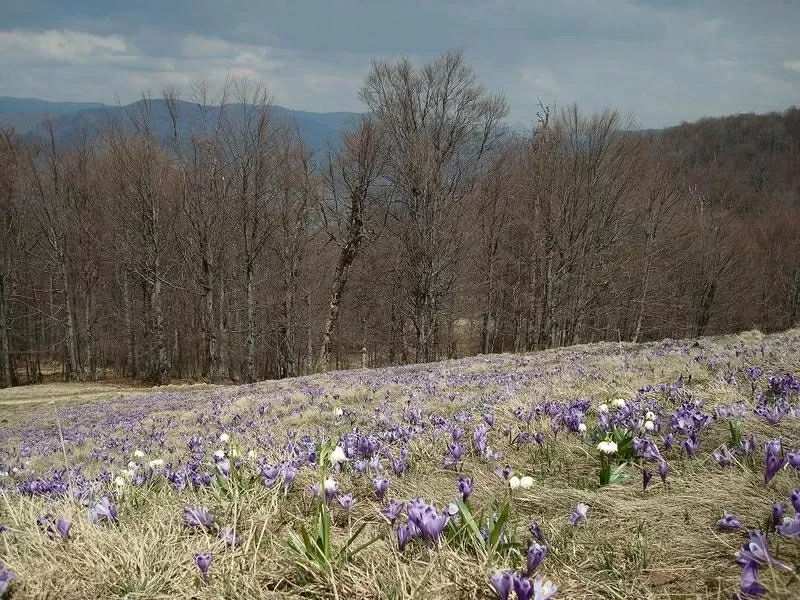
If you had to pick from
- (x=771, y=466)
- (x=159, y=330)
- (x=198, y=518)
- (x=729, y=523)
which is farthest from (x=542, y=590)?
(x=159, y=330)

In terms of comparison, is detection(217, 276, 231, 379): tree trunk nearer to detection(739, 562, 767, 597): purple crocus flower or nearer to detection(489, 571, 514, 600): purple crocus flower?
detection(489, 571, 514, 600): purple crocus flower

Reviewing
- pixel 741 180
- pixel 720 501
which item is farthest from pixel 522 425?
pixel 741 180

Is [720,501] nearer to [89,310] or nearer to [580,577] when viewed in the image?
[580,577]

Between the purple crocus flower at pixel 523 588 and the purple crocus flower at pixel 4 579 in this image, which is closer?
the purple crocus flower at pixel 523 588

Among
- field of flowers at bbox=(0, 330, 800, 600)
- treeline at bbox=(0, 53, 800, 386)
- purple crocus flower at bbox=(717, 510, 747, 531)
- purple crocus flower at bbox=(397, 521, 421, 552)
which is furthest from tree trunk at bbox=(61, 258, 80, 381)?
purple crocus flower at bbox=(717, 510, 747, 531)

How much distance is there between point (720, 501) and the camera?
7.78 feet

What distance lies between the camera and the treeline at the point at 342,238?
2744 centimetres

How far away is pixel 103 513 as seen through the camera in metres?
2.70

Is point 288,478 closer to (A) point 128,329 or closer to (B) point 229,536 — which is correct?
(B) point 229,536

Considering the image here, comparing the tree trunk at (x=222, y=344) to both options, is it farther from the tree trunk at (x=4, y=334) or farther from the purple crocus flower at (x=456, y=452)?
the purple crocus flower at (x=456, y=452)

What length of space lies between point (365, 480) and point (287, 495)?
0.53 m

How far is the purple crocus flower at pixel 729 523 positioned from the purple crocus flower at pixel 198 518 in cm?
241

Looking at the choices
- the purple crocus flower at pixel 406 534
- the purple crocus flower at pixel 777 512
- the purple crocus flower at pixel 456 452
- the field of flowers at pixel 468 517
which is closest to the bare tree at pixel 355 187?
the field of flowers at pixel 468 517

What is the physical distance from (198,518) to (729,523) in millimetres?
2499
